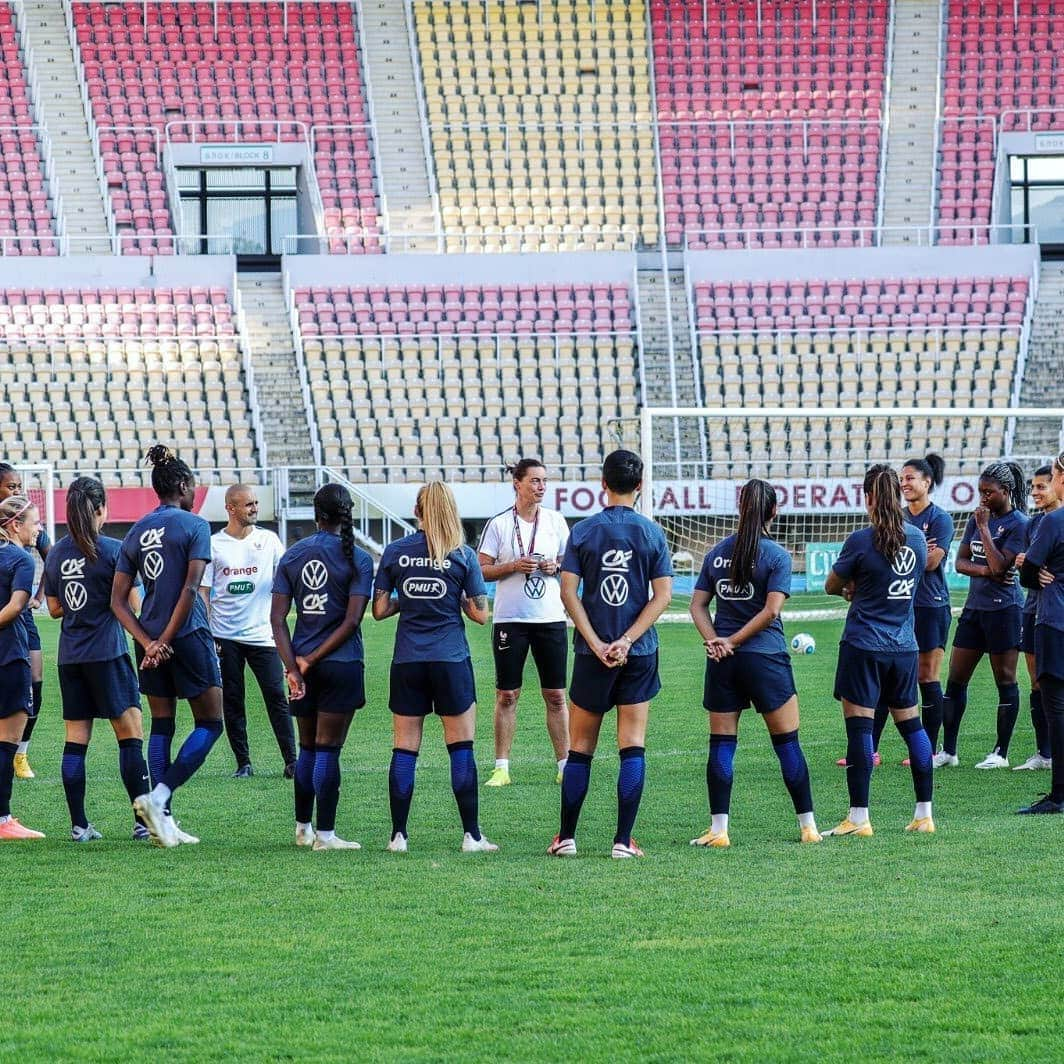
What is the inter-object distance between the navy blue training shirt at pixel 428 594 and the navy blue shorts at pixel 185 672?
0.99 meters

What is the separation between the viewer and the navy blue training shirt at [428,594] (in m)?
7.26

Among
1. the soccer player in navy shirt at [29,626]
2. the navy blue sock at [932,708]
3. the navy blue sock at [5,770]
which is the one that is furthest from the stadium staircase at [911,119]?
the navy blue sock at [5,770]

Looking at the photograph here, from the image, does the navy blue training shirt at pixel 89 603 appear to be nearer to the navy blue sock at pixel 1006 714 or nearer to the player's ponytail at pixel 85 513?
the player's ponytail at pixel 85 513

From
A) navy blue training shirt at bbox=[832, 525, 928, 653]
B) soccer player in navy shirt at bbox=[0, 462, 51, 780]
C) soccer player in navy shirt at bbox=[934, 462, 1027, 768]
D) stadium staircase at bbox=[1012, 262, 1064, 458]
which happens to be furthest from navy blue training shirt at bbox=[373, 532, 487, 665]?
stadium staircase at bbox=[1012, 262, 1064, 458]

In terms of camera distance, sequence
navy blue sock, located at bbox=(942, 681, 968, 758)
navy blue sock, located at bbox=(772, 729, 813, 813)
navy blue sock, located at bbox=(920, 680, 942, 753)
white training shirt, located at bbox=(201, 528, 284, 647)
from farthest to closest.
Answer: navy blue sock, located at bbox=(942, 681, 968, 758) < white training shirt, located at bbox=(201, 528, 284, 647) < navy blue sock, located at bbox=(920, 680, 942, 753) < navy blue sock, located at bbox=(772, 729, 813, 813)

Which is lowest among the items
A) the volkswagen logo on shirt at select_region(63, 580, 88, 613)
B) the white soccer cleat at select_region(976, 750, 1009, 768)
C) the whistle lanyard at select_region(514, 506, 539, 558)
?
the white soccer cleat at select_region(976, 750, 1009, 768)

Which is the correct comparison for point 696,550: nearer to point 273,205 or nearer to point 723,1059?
point 273,205

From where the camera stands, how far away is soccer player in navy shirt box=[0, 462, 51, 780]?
8773mm

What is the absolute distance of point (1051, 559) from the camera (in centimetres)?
793

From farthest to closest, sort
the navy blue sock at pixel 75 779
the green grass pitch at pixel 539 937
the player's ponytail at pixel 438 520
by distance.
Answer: the navy blue sock at pixel 75 779 → the player's ponytail at pixel 438 520 → the green grass pitch at pixel 539 937

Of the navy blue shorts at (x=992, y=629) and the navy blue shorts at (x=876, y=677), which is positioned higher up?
the navy blue shorts at (x=876, y=677)

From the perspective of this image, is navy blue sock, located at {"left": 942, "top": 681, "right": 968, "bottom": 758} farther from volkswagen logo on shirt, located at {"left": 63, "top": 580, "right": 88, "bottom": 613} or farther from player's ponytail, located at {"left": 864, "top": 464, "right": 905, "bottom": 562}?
volkswagen logo on shirt, located at {"left": 63, "top": 580, "right": 88, "bottom": 613}

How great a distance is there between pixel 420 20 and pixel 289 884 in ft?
90.1

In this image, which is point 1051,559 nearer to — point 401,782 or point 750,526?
point 750,526
